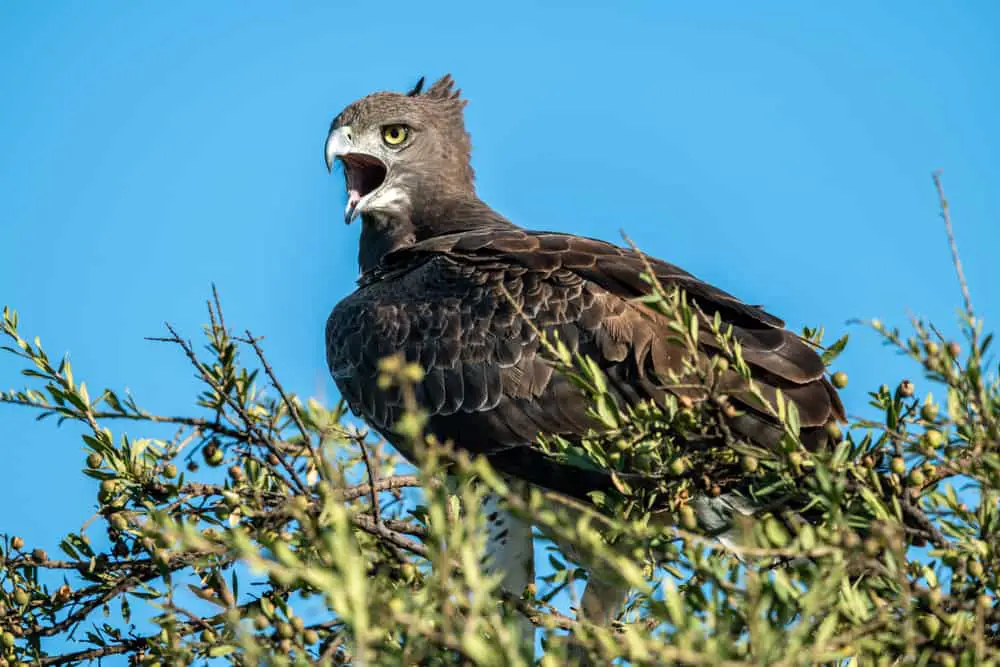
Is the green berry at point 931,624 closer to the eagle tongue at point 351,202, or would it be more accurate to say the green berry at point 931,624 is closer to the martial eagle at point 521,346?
the martial eagle at point 521,346

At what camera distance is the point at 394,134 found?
368 inches

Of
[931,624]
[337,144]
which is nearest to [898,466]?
[931,624]

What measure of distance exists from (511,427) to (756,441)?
139 centimetres

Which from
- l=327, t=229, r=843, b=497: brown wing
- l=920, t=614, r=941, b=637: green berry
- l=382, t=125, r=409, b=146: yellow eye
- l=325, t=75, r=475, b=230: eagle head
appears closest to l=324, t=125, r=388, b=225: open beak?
l=325, t=75, r=475, b=230: eagle head

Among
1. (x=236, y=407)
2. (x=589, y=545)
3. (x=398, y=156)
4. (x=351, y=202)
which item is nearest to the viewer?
(x=589, y=545)

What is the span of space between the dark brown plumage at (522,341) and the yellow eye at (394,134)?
1678mm

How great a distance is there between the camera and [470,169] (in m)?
9.90

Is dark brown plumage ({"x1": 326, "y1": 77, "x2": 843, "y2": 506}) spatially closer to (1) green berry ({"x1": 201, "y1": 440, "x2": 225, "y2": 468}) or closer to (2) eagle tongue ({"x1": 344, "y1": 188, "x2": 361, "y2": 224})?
(2) eagle tongue ({"x1": 344, "y1": 188, "x2": 361, "y2": 224})

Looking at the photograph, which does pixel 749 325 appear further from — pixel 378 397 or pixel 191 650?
pixel 191 650

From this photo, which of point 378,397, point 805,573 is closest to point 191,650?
point 805,573

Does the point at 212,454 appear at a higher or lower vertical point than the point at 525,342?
lower

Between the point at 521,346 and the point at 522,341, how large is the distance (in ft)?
0.09

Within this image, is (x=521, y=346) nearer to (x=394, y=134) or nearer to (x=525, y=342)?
(x=525, y=342)

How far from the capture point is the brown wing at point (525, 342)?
20.0 ft
